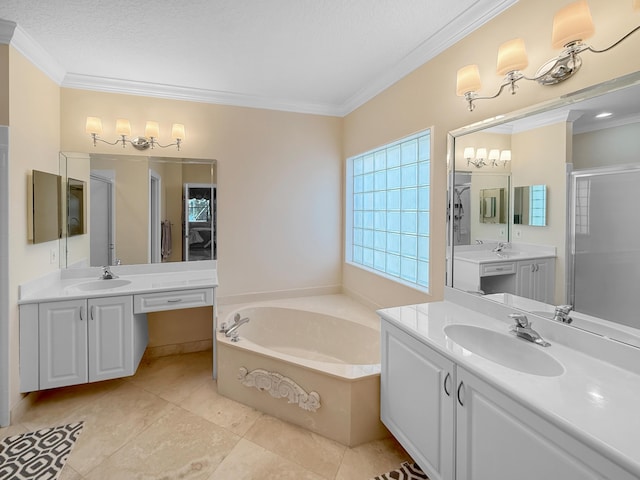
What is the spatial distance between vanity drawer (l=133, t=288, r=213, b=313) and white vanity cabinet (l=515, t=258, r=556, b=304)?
2186 millimetres

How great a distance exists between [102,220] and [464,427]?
311 centimetres

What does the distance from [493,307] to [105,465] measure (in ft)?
7.59

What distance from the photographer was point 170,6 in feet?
6.14

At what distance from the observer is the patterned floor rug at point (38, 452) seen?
176 cm

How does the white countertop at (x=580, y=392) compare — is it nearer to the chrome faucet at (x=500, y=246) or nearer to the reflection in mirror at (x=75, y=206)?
the chrome faucet at (x=500, y=246)

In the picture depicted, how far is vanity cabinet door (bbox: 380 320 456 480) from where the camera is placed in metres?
1.42

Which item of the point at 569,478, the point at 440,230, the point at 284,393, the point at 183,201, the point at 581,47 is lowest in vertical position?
the point at 284,393

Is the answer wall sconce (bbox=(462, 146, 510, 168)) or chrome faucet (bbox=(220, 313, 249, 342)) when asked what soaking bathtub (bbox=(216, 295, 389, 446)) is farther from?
wall sconce (bbox=(462, 146, 510, 168))

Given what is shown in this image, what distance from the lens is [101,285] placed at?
2.74 m

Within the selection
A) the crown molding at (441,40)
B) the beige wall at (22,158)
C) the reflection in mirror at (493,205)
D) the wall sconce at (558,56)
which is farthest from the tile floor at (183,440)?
the crown molding at (441,40)

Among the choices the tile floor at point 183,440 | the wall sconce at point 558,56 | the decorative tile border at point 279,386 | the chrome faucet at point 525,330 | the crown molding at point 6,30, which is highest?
the crown molding at point 6,30

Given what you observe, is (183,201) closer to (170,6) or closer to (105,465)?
(170,6)

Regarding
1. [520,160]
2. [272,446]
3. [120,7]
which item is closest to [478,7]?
[520,160]

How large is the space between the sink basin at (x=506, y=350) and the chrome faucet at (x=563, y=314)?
186mm
